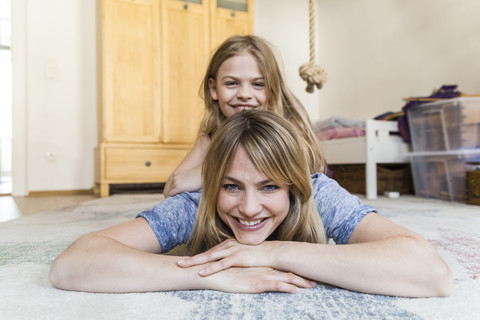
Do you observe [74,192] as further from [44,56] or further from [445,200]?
[445,200]

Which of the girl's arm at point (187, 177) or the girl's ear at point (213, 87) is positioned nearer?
the girl's arm at point (187, 177)

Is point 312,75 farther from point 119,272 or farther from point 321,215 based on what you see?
point 119,272

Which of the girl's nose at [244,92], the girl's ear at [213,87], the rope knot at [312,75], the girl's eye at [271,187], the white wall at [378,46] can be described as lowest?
the girl's eye at [271,187]

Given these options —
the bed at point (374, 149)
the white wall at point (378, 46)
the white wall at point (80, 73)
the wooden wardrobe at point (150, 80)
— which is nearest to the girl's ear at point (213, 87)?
the bed at point (374, 149)

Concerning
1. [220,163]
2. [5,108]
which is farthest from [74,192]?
[5,108]

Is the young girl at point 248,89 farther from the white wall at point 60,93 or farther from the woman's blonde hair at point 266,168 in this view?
the white wall at point 60,93

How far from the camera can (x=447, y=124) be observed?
191cm

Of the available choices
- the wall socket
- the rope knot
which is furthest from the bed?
the wall socket

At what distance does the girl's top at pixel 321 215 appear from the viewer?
2.27 ft

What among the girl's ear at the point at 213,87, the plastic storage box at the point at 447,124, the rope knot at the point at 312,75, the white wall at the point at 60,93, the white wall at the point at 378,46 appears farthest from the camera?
the white wall at the point at 60,93

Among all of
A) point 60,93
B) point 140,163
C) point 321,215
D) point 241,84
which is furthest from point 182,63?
point 321,215

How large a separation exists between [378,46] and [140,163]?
2087 millimetres

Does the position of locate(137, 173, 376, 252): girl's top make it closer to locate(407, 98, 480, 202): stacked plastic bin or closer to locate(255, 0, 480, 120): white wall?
locate(407, 98, 480, 202): stacked plastic bin

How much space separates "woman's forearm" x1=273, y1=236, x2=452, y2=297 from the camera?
0.55 m
